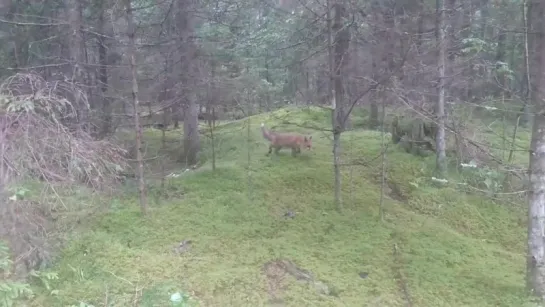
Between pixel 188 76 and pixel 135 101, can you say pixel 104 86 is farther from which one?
pixel 135 101

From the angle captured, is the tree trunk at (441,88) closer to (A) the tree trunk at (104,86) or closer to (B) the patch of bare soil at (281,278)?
(B) the patch of bare soil at (281,278)

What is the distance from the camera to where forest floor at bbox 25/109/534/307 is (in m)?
6.66

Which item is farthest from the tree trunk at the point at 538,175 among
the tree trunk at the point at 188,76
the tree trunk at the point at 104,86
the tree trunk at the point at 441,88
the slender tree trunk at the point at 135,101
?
the tree trunk at the point at 104,86

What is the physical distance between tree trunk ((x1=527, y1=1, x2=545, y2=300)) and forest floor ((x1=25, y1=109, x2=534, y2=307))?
16.8 inches

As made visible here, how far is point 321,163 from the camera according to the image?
10.8 meters

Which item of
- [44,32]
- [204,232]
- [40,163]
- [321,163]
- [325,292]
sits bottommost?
[325,292]

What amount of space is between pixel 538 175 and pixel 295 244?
365 centimetres

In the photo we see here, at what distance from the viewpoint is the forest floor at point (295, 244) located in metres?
6.66

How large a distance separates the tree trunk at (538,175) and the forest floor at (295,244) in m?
0.43

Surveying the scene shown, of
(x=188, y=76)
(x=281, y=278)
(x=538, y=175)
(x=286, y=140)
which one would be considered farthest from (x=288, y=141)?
(x=538, y=175)

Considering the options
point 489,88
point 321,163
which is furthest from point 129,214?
point 489,88

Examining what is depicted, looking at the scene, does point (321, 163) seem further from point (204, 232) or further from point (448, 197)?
point (204, 232)

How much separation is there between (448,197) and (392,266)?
329 centimetres

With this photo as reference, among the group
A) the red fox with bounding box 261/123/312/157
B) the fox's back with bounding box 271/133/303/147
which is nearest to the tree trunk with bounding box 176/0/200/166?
the red fox with bounding box 261/123/312/157
